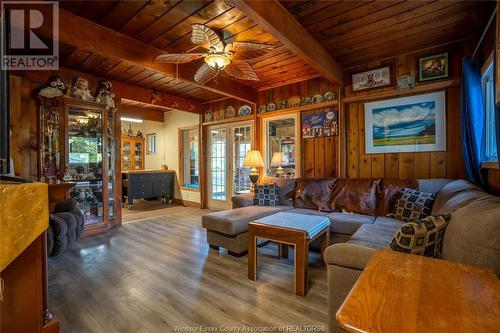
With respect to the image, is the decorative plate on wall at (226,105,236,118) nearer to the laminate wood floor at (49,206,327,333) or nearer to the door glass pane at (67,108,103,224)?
the door glass pane at (67,108,103,224)

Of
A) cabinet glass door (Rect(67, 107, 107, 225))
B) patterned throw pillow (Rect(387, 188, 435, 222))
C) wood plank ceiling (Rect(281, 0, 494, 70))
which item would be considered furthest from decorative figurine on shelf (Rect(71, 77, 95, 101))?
patterned throw pillow (Rect(387, 188, 435, 222))

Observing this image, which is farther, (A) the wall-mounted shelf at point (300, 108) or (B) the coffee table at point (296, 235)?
(A) the wall-mounted shelf at point (300, 108)

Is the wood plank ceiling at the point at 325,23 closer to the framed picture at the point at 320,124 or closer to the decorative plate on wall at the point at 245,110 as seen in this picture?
the framed picture at the point at 320,124

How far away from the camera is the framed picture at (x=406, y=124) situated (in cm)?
296

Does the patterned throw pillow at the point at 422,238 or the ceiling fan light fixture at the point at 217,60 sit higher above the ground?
the ceiling fan light fixture at the point at 217,60

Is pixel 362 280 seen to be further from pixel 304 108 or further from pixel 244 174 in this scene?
pixel 244 174

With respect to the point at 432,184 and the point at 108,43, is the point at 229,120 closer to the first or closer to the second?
the point at 108,43

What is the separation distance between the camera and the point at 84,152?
12.0 ft

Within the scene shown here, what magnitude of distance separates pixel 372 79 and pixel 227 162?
10.3ft

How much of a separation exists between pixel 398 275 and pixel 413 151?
2816mm

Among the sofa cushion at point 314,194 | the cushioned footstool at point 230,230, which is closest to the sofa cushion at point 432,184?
the sofa cushion at point 314,194

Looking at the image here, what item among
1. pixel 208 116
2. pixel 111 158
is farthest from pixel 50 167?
pixel 208 116

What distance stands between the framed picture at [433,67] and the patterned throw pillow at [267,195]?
238 centimetres

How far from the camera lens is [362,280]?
2.71ft
